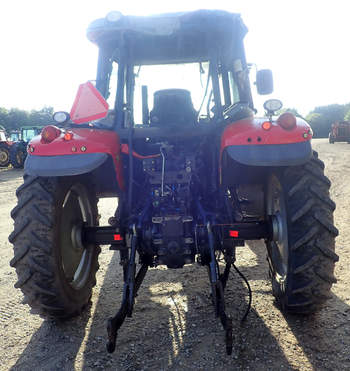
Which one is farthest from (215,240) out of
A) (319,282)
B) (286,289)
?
(319,282)

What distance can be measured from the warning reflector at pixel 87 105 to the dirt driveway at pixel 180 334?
1.57 metres

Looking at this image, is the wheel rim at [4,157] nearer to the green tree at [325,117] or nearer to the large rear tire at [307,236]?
the large rear tire at [307,236]

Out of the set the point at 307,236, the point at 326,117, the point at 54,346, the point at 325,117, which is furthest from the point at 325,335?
the point at 326,117

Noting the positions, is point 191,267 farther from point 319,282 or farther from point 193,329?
point 319,282

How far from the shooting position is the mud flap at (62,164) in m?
2.20

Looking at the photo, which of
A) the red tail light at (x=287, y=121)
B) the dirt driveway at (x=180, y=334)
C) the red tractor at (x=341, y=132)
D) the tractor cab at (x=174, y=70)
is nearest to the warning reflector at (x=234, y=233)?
the dirt driveway at (x=180, y=334)

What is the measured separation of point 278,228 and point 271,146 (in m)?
0.66

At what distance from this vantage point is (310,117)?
50594 mm

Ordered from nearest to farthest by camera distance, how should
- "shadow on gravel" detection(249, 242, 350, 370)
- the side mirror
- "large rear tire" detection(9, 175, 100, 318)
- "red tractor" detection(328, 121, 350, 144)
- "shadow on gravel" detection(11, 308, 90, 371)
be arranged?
"shadow on gravel" detection(249, 242, 350, 370), "shadow on gravel" detection(11, 308, 90, 371), "large rear tire" detection(9, 175, 100, 318), the side mirror, "red tractor" detection(328, 121, 350, 144)

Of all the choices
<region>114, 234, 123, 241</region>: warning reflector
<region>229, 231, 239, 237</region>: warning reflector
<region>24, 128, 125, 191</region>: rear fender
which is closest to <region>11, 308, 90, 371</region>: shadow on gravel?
<region>114, 234, 123, 241</region>: warning reflector

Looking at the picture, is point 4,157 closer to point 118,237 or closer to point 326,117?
point 118,237

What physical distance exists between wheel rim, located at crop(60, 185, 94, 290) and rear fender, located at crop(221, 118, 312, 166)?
4.38 feet

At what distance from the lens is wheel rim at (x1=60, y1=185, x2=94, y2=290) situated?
2.61 metres

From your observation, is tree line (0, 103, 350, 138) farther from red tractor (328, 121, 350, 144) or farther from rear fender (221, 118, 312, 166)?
rear fender (221, 118, 312, 166)
